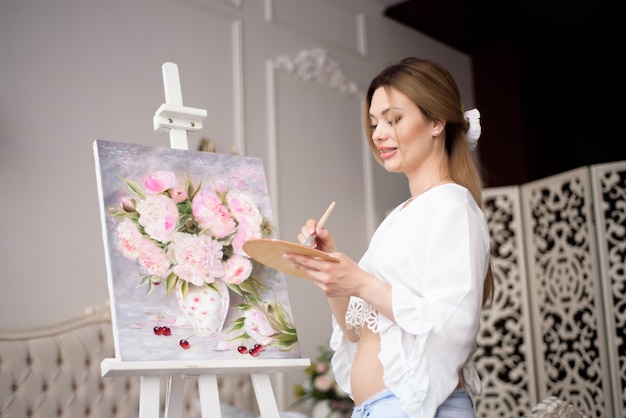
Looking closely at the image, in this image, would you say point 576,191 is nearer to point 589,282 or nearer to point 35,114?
point 589,282

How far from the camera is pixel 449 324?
1.34 meters

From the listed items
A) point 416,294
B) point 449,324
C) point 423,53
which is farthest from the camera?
point 423,53

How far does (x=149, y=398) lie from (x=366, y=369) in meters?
0.50

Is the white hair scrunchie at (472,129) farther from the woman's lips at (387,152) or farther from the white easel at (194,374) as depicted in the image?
the white easel at (194,374)

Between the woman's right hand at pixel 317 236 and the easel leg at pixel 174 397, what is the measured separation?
1.49ft

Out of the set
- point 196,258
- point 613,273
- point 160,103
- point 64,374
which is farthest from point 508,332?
point 196,258

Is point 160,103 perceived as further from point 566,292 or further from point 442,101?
point 566,292

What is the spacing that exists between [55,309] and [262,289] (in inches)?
60.9

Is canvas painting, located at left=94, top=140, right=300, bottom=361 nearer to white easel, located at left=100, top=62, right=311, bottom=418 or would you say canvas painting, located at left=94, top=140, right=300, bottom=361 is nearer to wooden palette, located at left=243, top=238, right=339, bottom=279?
white easel, located at left=100, top=62, right=311, bottom=418

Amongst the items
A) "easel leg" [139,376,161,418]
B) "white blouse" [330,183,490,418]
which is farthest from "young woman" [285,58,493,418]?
"easel leg" [139,376,161,418]

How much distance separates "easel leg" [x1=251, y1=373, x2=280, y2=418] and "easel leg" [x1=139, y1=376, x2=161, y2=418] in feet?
0.82

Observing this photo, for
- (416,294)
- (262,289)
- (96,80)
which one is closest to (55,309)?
(96,80)

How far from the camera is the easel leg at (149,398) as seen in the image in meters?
1.52

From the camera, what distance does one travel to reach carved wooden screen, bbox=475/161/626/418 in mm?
Result: 3678
